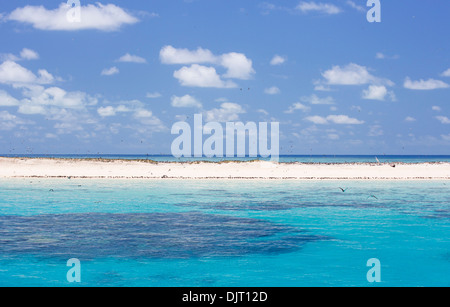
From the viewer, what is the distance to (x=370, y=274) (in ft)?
53.9

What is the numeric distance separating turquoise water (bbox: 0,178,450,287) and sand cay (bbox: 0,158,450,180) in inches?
906

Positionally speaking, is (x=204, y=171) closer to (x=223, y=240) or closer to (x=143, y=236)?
(x=143, y=236)

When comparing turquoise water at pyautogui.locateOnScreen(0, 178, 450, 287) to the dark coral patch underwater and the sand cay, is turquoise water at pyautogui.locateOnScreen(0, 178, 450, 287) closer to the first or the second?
the dark coral patch underwater

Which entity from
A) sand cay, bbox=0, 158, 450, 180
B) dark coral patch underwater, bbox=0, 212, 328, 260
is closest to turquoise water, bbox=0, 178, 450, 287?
dark coral patch underwater, bbox=0, 212, 328, 260

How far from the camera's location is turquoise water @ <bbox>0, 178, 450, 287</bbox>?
52.6ft

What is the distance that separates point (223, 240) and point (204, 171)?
44743 mm

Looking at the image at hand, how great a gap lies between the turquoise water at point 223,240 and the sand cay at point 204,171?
23.0 metres

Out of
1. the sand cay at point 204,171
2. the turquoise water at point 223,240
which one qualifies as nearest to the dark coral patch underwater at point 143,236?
the turquoise water at point 223,240

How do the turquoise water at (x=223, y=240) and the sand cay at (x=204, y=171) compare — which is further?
the sand cay at (x=204, y=171)

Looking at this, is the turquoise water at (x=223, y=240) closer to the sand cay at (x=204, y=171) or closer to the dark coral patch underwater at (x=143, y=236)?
the dark coral patch underwater at (x=143, y=236)

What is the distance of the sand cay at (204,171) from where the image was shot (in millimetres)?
60531

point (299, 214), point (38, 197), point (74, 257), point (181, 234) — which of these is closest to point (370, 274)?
point (181, 234)

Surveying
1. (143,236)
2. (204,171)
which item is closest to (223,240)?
(143,236)
